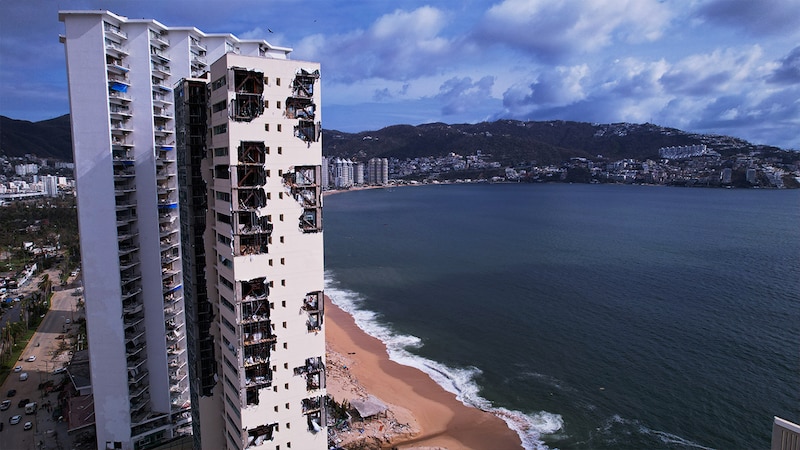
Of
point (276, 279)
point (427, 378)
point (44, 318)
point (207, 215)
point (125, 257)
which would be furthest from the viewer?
point (44, 318)

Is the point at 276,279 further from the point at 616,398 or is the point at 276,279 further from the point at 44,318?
the point at 44,318

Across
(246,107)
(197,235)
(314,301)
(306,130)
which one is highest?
(246,107)

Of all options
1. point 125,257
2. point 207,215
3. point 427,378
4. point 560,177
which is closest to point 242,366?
point 207,215

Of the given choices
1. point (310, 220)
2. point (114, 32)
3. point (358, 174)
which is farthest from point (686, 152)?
point (114, 32)

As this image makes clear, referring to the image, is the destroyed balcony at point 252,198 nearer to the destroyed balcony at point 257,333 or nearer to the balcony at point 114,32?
the destroyed balcony at point 257,333

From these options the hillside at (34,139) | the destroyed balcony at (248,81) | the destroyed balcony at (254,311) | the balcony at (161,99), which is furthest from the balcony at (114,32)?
the hillside at (34,139)

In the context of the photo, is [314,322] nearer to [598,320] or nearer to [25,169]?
[598,320]

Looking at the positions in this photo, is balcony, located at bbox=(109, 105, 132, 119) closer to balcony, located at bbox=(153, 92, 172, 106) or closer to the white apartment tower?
the white apartment tower

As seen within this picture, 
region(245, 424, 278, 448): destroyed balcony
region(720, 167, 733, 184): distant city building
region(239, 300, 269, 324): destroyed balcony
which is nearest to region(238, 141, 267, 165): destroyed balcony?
region(239, 300, 269, 324): destroyed balcony
